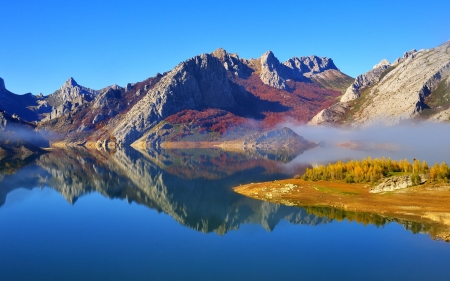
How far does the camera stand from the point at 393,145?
15888 centimetres

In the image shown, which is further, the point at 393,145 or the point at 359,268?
the point at 393,145

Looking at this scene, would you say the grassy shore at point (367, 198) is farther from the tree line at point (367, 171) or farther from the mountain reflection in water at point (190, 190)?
the tree line at point (367, 171)

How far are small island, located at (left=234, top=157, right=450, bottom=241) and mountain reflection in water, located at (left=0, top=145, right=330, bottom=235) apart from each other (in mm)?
5398

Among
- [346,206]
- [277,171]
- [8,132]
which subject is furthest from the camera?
[8,132]

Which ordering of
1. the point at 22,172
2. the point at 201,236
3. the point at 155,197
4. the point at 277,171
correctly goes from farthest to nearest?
the point at 22,172 < the point at 277,171 < the point at 155,197 < the point at 201,236

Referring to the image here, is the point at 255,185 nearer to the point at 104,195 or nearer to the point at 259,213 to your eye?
the point at 259,213

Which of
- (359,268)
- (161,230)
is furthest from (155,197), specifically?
(359,268)

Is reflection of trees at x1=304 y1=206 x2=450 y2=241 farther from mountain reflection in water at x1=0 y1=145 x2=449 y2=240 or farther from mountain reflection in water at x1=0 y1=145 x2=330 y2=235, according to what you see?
mountain reflection in water at x1=0 y1=145 x2=330 y2=235

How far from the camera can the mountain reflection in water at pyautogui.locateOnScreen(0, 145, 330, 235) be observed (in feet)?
170

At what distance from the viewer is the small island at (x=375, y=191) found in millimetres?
47188

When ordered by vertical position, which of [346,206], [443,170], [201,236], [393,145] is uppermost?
[393,145]

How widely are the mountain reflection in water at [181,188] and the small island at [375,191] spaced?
5.40m

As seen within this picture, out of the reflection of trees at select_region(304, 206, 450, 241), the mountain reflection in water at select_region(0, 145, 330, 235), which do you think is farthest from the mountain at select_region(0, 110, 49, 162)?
the reflection of trees at select_region(304, 206, 450, 241)

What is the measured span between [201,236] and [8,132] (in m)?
183
